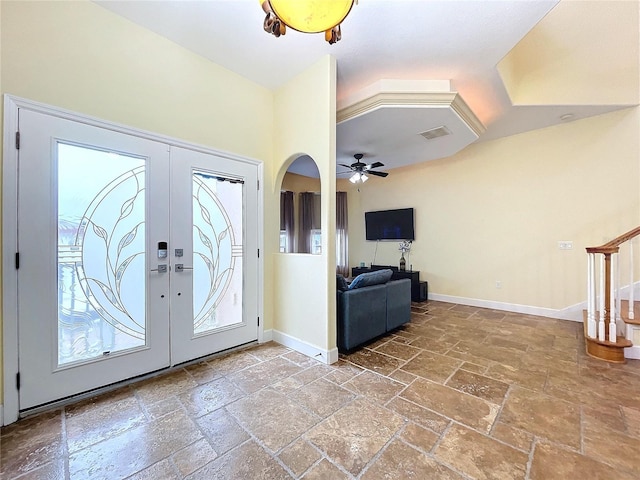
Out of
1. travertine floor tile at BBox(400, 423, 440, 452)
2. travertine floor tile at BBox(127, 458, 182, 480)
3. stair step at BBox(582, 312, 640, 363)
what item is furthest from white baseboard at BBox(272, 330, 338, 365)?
stair step at BBox(582, 312, 640, 363)

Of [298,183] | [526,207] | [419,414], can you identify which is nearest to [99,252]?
[419,414]

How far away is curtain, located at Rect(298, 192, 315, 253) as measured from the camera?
21.3 feet

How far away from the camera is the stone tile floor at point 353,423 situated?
1450 millimetres

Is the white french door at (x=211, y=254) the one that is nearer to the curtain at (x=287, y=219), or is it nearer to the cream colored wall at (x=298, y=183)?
the curtain at (x=287, y=219)

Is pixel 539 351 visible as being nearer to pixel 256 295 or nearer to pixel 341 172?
pixel 256 295

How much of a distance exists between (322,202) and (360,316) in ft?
4.55

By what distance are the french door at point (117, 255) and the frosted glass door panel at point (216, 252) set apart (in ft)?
0.04

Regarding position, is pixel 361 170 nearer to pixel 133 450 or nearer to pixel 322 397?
pixel 322 397

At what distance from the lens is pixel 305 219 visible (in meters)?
6.50

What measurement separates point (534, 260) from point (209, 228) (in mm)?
5153

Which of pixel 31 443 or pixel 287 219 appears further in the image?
pixel 287 219

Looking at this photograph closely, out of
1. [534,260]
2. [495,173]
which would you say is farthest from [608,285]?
[495,173]

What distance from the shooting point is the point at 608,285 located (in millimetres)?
2873

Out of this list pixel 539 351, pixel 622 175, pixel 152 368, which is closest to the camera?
pixel 152 368
